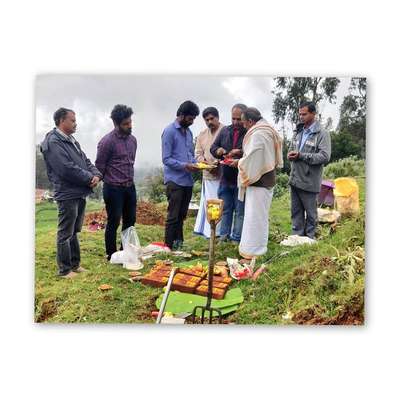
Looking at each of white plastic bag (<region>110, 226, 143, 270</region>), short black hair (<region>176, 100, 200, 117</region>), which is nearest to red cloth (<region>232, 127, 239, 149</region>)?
short black hair (<region>176, 100, 200, 117</region>)

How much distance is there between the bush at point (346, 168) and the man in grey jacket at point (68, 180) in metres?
1.51

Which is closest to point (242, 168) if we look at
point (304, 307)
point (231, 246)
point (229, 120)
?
point (229, 120)

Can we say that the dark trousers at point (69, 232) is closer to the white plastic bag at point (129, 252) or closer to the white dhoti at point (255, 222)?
the white plastic bag at point (129, 252)

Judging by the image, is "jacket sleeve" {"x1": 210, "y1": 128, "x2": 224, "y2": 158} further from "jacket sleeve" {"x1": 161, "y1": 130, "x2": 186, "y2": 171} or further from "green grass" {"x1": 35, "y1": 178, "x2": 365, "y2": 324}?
"green grass" {"x1": 35, "y1": 178, "x2": 365, "y2": 324}

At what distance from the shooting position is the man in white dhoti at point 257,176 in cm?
298

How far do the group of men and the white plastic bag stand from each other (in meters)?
0.06

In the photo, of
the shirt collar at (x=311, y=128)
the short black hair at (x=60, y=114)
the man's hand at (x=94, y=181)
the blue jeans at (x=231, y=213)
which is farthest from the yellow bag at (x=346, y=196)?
the short black hair at (x=60, y=114)

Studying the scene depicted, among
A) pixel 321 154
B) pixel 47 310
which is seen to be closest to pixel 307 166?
pixel 321 154

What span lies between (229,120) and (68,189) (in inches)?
44.7

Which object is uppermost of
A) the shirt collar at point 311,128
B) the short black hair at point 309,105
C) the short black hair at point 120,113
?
the short black hair at point 309,105

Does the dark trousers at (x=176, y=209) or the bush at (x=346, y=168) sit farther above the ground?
the bush at (x=346, y=168)

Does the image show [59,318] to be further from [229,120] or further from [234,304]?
[229,120]

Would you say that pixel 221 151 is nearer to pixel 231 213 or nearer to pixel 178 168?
pixel 178 168
